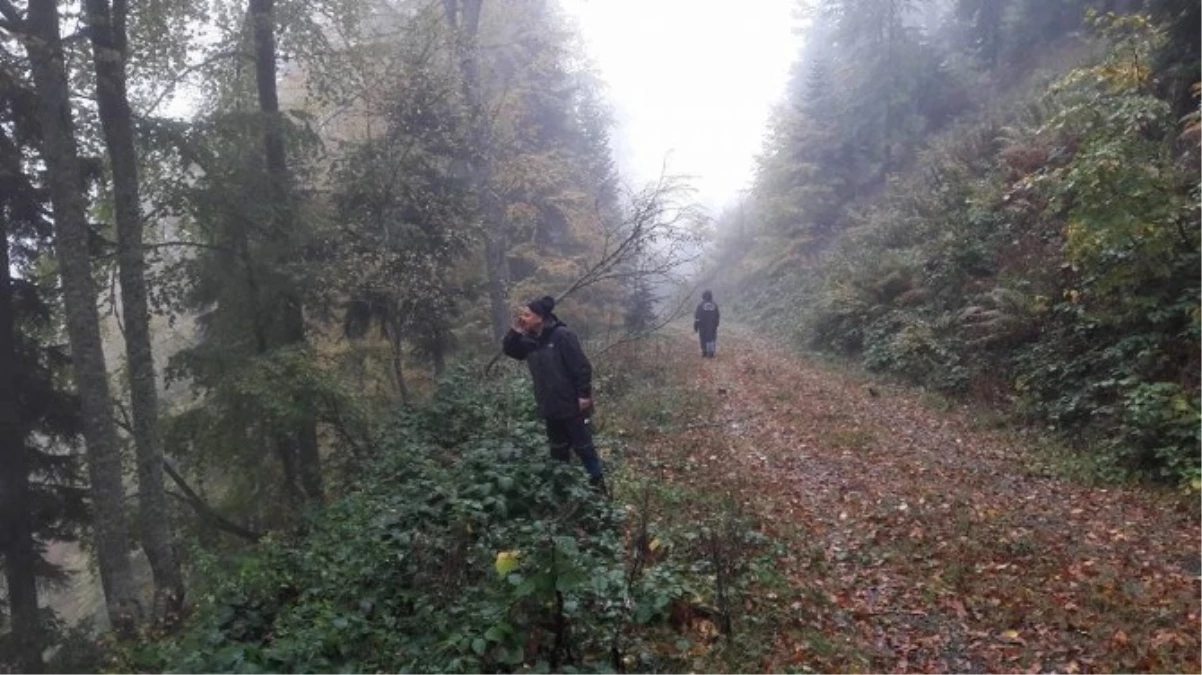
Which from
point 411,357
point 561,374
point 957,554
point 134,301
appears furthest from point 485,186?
point 957,554

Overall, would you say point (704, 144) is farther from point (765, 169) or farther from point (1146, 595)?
point (1146, 595)

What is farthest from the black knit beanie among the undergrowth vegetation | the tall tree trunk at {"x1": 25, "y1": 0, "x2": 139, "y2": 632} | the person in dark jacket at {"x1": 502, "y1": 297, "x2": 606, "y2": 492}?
the tall tree trunk at {"x1": 25, "y1": 0, "x2": 139, "y2": 632}

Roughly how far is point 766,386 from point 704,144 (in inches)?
2626

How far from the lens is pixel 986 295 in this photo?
13750 mm

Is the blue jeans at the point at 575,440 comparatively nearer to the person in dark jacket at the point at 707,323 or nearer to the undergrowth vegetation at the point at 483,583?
the undergrowth vegetation at the point at 483,583

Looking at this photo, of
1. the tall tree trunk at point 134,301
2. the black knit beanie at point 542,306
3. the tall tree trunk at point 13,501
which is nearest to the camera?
the black knit beanie at point 542,306

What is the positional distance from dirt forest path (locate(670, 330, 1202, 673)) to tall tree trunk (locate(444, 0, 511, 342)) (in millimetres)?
7884

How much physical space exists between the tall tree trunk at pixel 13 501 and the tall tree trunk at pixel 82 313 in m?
2.63

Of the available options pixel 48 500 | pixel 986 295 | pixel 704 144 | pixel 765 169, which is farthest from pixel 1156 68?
pixel 704 144

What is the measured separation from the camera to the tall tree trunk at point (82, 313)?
9.80 m

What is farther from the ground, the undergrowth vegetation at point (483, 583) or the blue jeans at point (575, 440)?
the blue jeans at point (575, 440)

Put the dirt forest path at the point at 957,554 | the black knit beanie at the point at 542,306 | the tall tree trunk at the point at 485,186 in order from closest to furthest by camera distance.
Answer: the dirt forest path at the point at 957,554 → the black knit beanie at the point at 542,306 → the tall tree trunk at the point at 485,186

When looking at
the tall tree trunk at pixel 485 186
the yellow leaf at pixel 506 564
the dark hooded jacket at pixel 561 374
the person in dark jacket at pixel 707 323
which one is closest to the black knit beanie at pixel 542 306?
→ the dark hooded jacket at pixel 561 374

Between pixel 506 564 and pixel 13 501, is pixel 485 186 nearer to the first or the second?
pixel 13 501
